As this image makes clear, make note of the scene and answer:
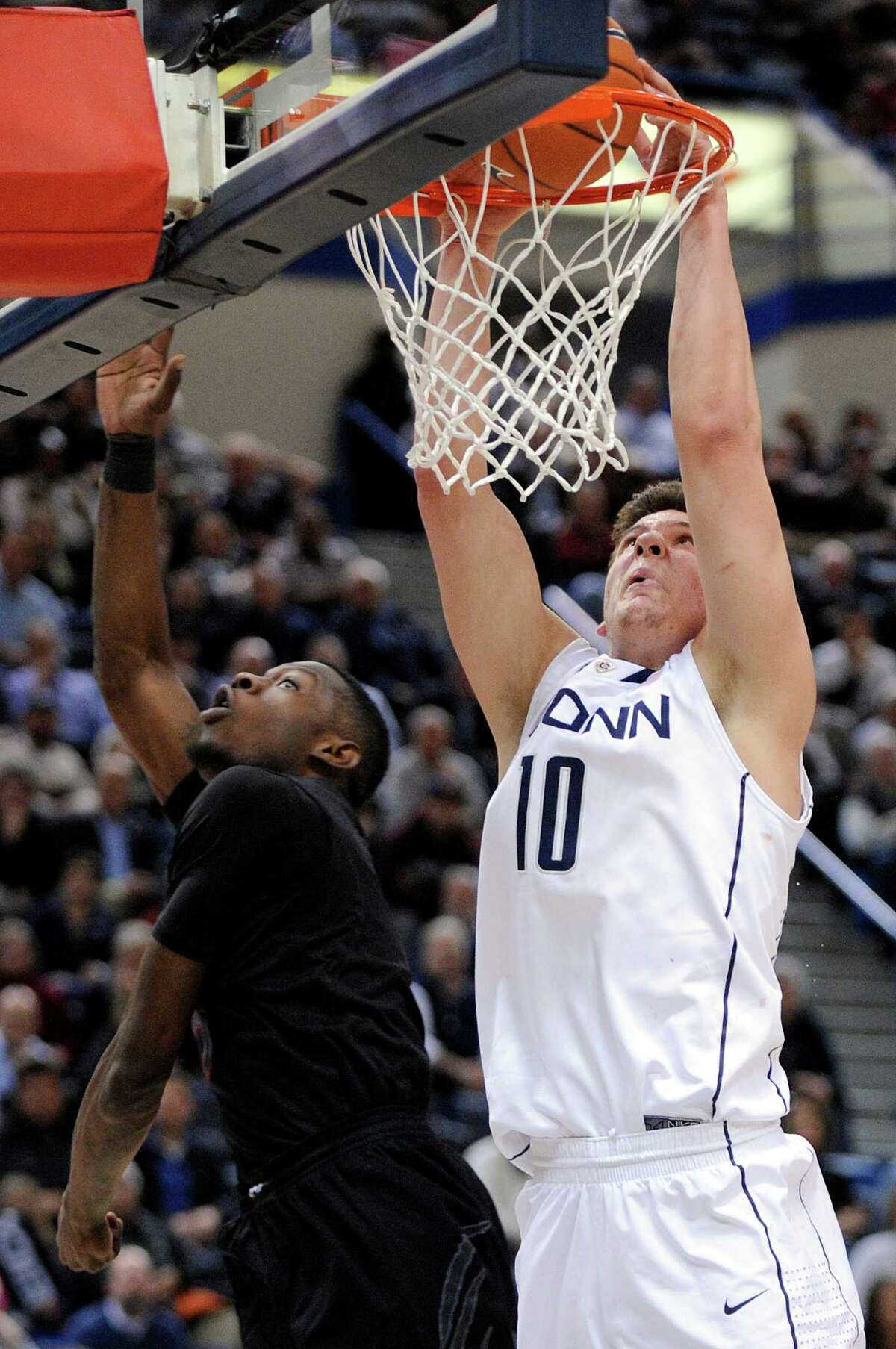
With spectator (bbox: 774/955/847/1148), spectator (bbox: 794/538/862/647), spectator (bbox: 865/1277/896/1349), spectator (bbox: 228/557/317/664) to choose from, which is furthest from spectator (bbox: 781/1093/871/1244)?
spectator (bbox: 794/538/862/647)

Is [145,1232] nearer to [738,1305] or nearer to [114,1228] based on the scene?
[114,1228]

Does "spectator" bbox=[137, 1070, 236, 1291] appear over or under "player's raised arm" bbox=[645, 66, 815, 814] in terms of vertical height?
under

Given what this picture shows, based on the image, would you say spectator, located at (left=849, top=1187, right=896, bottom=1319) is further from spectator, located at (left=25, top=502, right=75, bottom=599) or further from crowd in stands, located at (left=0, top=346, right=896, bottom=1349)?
spectator, located at (left=25, top=502, right=75, bottom=599)

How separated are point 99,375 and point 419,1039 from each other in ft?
4.90

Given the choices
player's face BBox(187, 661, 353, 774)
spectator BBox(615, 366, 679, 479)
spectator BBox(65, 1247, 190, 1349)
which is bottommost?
spectator BBox(615, 366, 679, 479)

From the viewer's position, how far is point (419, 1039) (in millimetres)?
3729

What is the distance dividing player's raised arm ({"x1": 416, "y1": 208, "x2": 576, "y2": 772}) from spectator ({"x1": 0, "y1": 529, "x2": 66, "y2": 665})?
22.8 ft

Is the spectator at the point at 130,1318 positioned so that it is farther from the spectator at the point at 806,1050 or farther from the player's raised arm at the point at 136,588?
the player's raised arm at the point at 136,588

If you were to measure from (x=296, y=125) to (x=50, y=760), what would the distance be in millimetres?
6564

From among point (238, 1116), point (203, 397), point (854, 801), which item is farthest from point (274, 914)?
point (203, 397)

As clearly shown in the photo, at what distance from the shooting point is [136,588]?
4102 mm

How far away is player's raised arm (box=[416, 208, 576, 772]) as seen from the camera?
3.39 m

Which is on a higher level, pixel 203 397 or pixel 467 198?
pixel 467 198

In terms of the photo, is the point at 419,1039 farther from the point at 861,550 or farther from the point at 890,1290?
the point at 861,550
